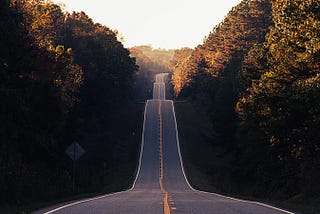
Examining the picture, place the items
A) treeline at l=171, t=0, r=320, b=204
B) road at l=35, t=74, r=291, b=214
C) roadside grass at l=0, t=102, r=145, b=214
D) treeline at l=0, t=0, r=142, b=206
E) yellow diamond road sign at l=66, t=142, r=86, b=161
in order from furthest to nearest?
1. roadside grass at l=0, t=102, r=145, b=214
2. yellow diamond road sign at l=66, t=142, r=86, b=161
3. treeline at l=171, t=0, r=320, b=204
4. treeline at l=0, t=0, r=142, b=206
5. road at l=35, t=74, r=291, b=214

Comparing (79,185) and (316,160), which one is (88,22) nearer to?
(79,185)

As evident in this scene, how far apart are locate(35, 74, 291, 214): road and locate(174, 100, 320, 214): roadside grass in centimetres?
116

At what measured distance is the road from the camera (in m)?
21.1

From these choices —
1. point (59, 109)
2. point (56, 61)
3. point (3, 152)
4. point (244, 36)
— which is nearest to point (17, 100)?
point (3, 152)

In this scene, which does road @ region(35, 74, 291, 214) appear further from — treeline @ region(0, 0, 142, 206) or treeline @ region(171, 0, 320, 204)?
treeline @ region(171, 0, 320, 204)

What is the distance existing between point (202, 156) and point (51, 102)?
36.6 metres

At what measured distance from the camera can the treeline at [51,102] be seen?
113ft

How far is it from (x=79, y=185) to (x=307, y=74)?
20072 mm

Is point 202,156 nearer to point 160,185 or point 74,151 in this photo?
point 160,185

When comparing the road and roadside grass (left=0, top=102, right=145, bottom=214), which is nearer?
the road

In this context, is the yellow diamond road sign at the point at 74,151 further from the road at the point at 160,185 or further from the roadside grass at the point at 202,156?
the roadside grass at the point at 202,156

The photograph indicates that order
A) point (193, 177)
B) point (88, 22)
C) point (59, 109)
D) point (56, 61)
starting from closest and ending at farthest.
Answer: point (59, 109), point (56, 61), point (193, 177), point (88, 22)

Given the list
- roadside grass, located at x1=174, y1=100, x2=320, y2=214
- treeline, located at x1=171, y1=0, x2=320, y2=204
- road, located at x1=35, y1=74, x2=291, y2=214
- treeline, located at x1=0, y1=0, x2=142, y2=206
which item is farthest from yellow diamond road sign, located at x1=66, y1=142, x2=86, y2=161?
roadside grass, located at x1=174, y1=100, x2=320, y2=214

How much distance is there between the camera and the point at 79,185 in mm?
48469
